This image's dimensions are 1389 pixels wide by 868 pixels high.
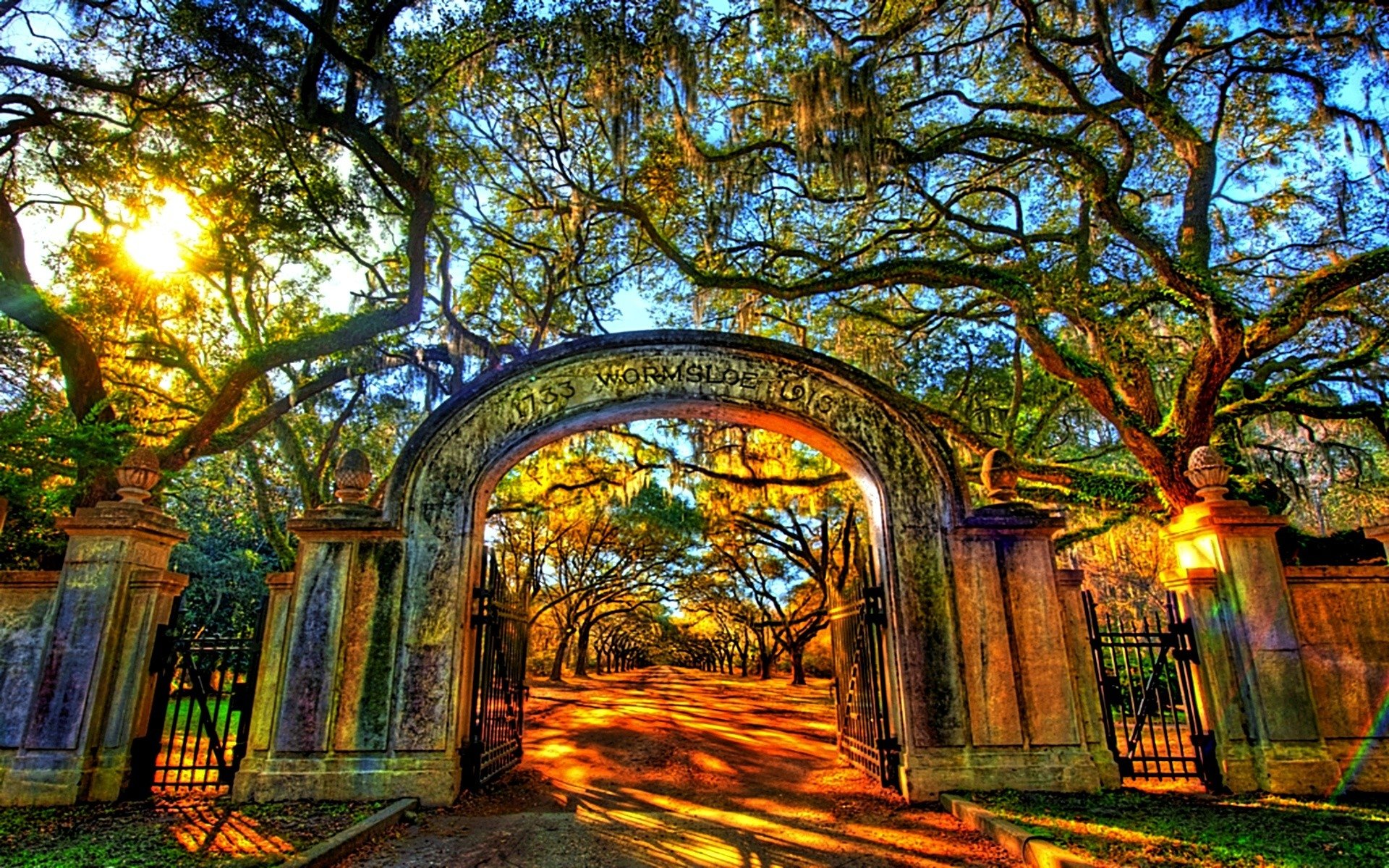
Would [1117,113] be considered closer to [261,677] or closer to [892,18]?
[892,18]

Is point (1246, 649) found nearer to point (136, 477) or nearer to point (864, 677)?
point (864, 677)

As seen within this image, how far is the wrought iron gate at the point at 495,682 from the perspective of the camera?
6.55 metres

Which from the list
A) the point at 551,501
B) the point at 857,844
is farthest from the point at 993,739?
the point at 551,501

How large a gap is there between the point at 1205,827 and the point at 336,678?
6.75 meters

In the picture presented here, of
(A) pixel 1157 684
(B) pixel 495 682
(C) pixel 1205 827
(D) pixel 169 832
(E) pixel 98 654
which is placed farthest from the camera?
(B) pixel 495 682

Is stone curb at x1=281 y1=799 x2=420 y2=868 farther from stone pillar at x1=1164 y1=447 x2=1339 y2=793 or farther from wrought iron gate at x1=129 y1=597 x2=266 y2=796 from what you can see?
stone pillar at x1=1164 y1=447 x2=1339 y2=793

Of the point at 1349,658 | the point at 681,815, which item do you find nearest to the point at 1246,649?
the point at 1349,658

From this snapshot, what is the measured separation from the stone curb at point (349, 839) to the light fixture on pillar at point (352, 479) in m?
2.75

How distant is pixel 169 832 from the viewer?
4.93 m

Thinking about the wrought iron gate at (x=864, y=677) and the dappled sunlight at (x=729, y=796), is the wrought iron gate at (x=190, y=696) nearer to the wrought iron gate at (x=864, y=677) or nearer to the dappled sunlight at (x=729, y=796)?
the dappled sunlight at (x=729, y=796)

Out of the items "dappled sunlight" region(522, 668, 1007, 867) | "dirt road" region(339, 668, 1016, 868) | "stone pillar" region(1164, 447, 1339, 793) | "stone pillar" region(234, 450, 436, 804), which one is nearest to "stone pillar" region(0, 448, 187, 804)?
"stone pillar" region(234, 450, 436, 804)

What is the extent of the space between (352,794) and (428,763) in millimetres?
632

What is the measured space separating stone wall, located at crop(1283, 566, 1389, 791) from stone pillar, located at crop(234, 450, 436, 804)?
7.48 m

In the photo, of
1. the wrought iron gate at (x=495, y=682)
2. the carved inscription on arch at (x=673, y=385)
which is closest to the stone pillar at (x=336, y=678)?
the wrought iron gate at (x=495, y=682)
